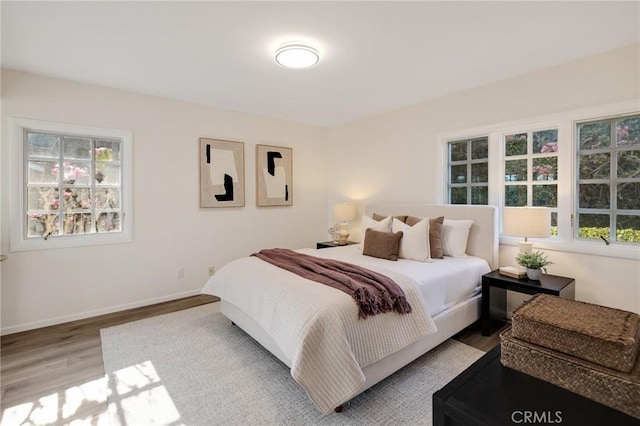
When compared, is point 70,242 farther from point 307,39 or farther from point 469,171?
point 469,171

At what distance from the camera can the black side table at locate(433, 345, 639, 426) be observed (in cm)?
73

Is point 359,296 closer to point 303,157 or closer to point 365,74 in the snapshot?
point 365,74

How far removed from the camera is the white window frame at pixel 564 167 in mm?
2574

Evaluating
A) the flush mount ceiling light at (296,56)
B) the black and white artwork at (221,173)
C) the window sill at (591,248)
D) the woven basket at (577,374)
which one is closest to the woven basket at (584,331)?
the woven basket at (577,374)

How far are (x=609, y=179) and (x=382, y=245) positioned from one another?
2.06 meters

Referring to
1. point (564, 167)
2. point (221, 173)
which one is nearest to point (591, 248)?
point (564, 167)

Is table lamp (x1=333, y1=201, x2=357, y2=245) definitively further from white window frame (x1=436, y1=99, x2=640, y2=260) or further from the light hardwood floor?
the light hardwood floor

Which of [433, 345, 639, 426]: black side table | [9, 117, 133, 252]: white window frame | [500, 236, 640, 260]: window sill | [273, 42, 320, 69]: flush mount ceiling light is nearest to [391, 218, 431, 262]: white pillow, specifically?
[500, 236, 640, 260]: window sill

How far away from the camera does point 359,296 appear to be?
1.98 metres

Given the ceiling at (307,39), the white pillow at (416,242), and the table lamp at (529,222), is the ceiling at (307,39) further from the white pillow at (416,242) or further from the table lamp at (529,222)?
the white pillow at (416,242)

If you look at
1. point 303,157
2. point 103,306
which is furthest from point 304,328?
point 303,157

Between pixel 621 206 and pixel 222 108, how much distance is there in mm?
4434

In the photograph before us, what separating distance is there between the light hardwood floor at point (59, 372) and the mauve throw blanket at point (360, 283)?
1119 millimetres

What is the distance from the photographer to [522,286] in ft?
8.44
